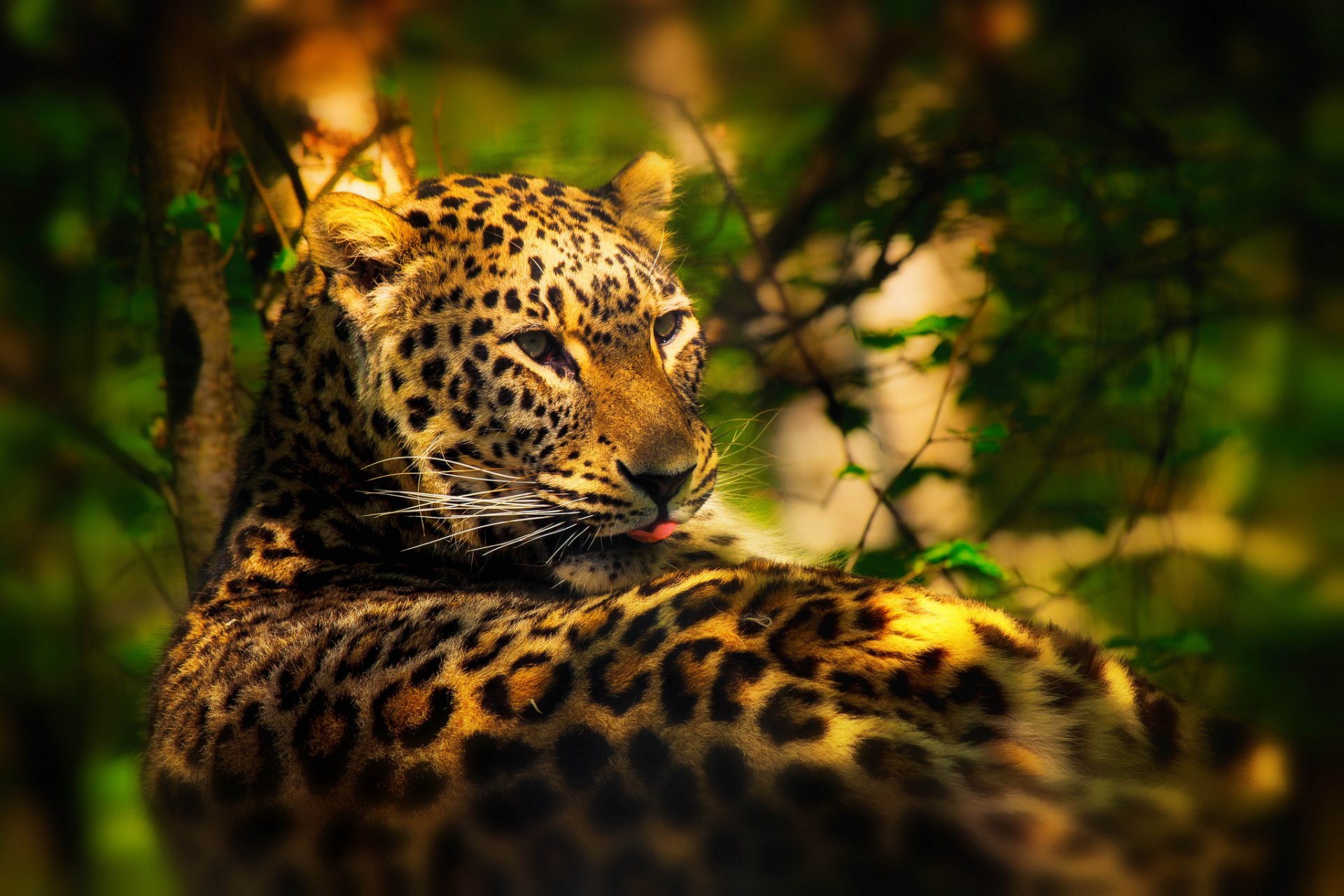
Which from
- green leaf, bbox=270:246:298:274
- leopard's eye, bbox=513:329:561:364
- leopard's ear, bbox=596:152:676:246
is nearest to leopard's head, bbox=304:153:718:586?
leopard's eye, bbox=513:329:561:364

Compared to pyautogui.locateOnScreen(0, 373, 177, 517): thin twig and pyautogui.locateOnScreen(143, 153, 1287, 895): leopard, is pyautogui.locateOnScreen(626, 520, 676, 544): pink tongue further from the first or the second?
pyautogui.locateOnScreen(0, 373, 177, 517): thin twig

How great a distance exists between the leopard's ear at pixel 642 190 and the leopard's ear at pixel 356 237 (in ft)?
1.98

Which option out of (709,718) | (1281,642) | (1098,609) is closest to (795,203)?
(1098,609)

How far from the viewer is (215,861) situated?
173 cm

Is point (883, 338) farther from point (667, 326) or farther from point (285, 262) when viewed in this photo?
point (285, 262)

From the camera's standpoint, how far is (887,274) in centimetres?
339

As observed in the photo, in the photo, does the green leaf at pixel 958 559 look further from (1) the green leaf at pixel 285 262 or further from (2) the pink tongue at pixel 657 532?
(1) the green leaf at pixel 285 262

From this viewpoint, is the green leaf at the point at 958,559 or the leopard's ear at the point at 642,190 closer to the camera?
the leopard's ear at the point at 642,190

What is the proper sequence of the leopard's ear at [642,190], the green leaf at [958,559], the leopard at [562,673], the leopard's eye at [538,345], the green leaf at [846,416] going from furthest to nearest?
the green leaf at [846,416], the green leaf at [958,559], the leopard's ear at [642,190], the leopard's eye at [538,345], the leopard at [562,673]

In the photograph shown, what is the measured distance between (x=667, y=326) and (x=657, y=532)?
0.55 metres

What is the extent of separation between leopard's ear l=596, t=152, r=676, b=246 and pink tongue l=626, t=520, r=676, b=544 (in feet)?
Result: 2.65

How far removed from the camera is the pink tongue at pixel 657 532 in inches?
84.3

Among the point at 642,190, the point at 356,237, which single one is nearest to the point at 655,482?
the point at 356,237

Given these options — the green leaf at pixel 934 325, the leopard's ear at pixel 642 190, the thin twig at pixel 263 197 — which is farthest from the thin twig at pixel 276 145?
the green leaf at pixel 934 325
